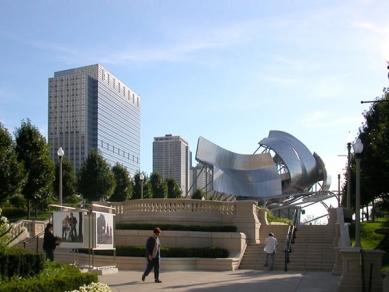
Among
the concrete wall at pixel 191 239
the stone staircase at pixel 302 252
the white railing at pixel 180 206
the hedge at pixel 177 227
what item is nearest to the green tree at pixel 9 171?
the white railing at pixel 180 206

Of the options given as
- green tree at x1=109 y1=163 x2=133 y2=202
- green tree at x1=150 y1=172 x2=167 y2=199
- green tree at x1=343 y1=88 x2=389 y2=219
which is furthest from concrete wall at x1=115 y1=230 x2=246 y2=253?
green tree at x1=150 y1=172 x2=167 y2=199

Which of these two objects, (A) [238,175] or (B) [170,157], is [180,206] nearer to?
(A) [238,175]

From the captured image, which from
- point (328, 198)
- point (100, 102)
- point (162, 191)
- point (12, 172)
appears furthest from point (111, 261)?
point (100, 102)

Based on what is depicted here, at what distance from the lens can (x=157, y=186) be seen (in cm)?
6644

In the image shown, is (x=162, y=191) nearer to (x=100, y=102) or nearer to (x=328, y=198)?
(x=328, y=198)

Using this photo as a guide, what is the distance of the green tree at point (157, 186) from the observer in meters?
66.1

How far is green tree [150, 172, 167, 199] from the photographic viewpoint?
66062 mm

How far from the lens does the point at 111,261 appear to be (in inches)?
990

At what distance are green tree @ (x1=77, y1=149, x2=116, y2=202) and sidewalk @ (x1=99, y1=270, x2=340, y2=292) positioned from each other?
2769cm

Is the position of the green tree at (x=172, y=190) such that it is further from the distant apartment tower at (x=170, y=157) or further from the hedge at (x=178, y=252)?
the distant apartment tower at (x=170, y=157)

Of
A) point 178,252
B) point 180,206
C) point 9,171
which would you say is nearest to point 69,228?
point 178,252

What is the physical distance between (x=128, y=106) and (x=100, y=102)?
20136 mm

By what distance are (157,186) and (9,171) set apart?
30119 mm

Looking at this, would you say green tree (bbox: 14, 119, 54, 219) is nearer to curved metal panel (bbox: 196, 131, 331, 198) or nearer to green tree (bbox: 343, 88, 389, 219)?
green tree (bbox: 343, 88, 389, 219)
